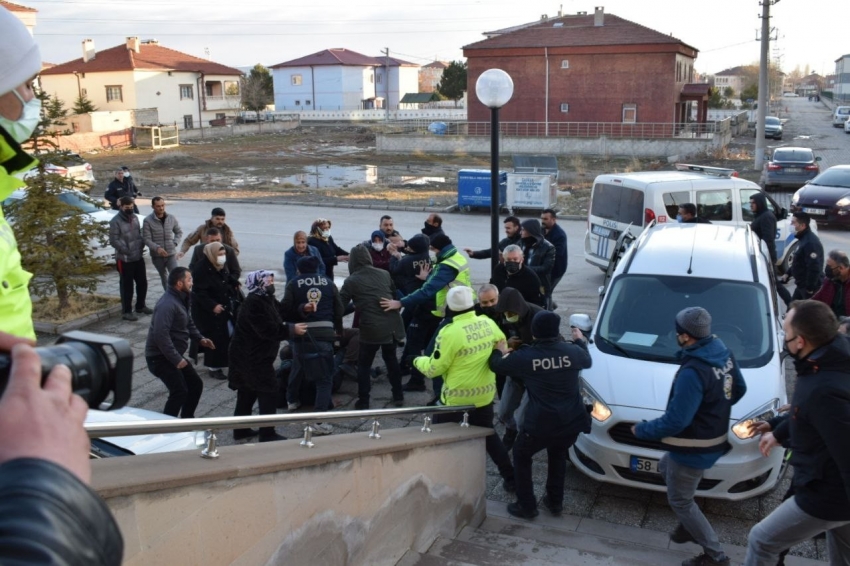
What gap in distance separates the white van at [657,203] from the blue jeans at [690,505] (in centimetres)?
823

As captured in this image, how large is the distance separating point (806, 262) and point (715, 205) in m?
3.89

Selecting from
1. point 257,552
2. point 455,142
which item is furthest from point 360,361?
point 455,142

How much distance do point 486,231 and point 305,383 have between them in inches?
489

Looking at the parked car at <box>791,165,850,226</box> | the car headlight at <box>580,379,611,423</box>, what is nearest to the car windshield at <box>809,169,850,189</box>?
the parked car at <box>791,165,850,226</box>

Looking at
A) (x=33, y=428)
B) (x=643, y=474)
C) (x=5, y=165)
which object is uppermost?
(x=5, y=165)

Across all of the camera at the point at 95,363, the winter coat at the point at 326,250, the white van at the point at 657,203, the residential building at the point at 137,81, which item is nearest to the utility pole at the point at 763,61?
the white van at the point at 657,203

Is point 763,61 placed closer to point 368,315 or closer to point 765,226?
point 765,226

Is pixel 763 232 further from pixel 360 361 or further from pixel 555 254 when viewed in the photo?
pixel 360 361

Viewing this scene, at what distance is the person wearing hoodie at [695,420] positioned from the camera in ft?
17.1

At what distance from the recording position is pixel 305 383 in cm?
841

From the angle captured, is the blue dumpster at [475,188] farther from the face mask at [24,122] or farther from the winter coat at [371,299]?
the face mask at [24,122]

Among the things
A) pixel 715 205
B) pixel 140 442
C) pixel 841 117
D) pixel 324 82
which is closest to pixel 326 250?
pixel 140 442

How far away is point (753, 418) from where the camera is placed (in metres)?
6.17

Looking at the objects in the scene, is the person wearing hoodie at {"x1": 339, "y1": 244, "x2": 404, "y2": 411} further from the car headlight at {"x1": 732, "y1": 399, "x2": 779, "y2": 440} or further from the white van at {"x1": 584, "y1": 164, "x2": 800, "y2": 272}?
the white van at {"x1": 584, "y1": 164, "x2": 800, "y2": 272}
